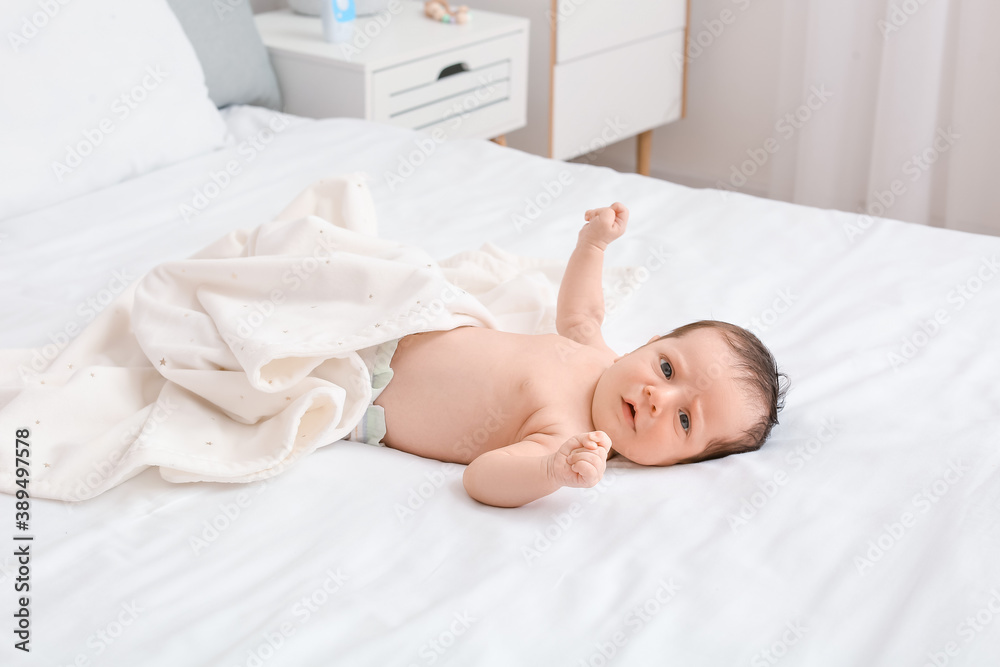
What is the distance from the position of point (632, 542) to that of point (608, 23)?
237 cm

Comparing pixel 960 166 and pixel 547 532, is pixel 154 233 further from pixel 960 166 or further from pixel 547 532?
pixel 960 166

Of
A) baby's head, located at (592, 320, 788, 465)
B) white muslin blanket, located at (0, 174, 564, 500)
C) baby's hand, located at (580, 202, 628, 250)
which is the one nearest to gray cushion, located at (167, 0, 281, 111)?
white muslin blanket, located at (0, 174, 564, 500)

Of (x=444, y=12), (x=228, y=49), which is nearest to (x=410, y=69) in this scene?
(x=444, y=12)

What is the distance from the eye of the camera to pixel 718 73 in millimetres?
3369

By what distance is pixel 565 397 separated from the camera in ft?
3.56

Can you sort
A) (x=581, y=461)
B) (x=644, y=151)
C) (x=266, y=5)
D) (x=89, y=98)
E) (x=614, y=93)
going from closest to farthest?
(x=581, y=461) → (x=89, y=98) → (x=266, y=5) → (x=614, y=93) → (x=644, y=151)

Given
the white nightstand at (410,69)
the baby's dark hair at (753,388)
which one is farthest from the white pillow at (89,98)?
the baby's dark hair at (753,388)

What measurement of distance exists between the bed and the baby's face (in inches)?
1.2

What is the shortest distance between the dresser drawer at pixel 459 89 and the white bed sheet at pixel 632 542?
3.96 ft

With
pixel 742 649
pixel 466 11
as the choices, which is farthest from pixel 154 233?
pixel 466 11

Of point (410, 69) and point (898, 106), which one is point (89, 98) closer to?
point (410, 69)

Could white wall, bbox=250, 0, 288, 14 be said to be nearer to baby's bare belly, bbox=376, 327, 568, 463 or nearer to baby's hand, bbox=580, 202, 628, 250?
baby's hand, bbox=580, 202, 628, 250

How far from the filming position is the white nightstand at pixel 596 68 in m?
2.83

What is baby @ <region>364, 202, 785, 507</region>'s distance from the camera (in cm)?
102
